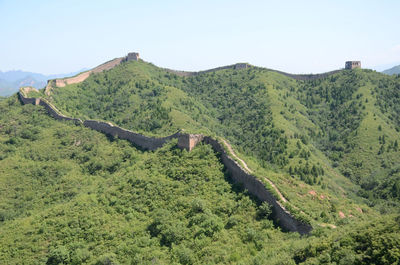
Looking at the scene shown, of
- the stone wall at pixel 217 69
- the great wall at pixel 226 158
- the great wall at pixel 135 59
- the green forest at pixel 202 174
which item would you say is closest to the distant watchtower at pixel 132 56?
the great wall at pixel 135 59

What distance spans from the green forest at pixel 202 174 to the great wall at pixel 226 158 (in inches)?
22.0

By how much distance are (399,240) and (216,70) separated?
3250 inches

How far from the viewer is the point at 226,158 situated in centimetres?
2658

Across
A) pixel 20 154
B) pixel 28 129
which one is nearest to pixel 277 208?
pixel 20 154

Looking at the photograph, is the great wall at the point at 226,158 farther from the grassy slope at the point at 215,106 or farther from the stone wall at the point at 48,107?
the grassy slope at the point at 215,106

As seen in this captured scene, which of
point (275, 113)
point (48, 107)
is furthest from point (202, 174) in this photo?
point (275, 113)

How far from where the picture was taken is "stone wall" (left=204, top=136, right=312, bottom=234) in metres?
19.4

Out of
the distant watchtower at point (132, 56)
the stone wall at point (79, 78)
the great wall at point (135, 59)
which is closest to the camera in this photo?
the stone wall at point (79, 78)

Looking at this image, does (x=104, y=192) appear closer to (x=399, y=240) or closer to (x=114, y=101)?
(x=399, y=240)

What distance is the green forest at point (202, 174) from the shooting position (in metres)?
19.4

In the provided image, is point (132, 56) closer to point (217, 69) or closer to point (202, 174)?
point (217, 69)

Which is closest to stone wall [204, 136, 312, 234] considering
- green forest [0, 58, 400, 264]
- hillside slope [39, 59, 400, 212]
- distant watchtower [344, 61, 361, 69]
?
green forest [0, 58, 400, 264]

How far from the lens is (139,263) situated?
19.4m

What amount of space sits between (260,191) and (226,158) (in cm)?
497
